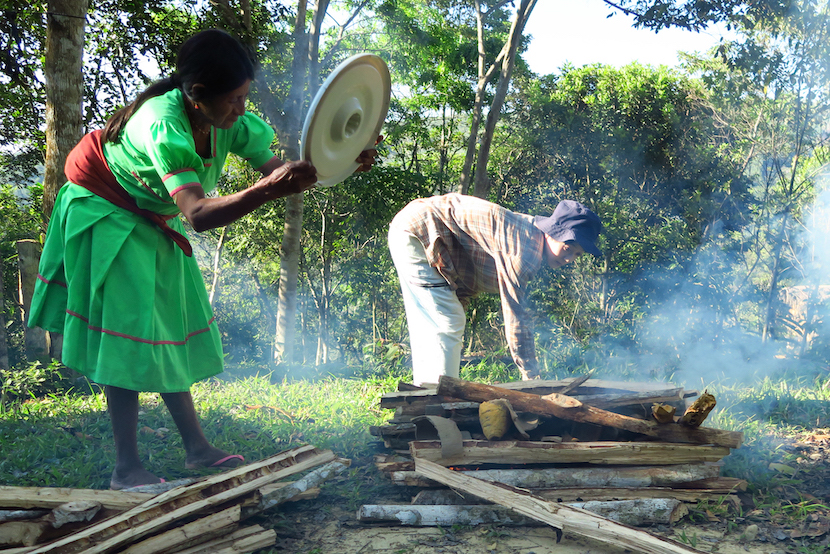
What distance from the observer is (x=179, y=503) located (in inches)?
86.7

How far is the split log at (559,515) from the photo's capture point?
2.09 m

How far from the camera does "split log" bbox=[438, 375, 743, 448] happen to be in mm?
2832

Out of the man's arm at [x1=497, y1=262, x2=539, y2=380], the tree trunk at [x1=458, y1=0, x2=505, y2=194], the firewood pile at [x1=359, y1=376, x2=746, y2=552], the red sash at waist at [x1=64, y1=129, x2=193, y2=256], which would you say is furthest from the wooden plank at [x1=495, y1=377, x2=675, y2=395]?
the tree trunk at [x1=458, y1=0, x2=505, y2=194]

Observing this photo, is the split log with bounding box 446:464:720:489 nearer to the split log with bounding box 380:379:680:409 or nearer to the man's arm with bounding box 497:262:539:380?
the split log with bounding box 380:379:680:409

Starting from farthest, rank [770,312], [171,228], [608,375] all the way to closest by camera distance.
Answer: [770,312]
[608,375]
[171,228]

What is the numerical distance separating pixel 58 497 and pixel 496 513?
1.83 m

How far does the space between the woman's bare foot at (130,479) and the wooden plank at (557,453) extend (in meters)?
1.24

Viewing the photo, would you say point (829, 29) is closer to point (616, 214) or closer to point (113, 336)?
point (616, 214)

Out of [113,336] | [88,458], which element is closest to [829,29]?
[113,336]

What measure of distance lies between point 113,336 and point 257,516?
3.35 feet

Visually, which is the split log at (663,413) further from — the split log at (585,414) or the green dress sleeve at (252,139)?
the green dress sleeve at (252,139)

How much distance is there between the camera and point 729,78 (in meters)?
7.03

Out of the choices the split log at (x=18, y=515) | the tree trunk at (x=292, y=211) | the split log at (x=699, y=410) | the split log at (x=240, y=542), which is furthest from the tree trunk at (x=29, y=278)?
the split log at (x=699, y=410)

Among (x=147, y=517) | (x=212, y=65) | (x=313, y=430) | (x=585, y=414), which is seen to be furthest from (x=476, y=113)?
(x=147, y=517)
